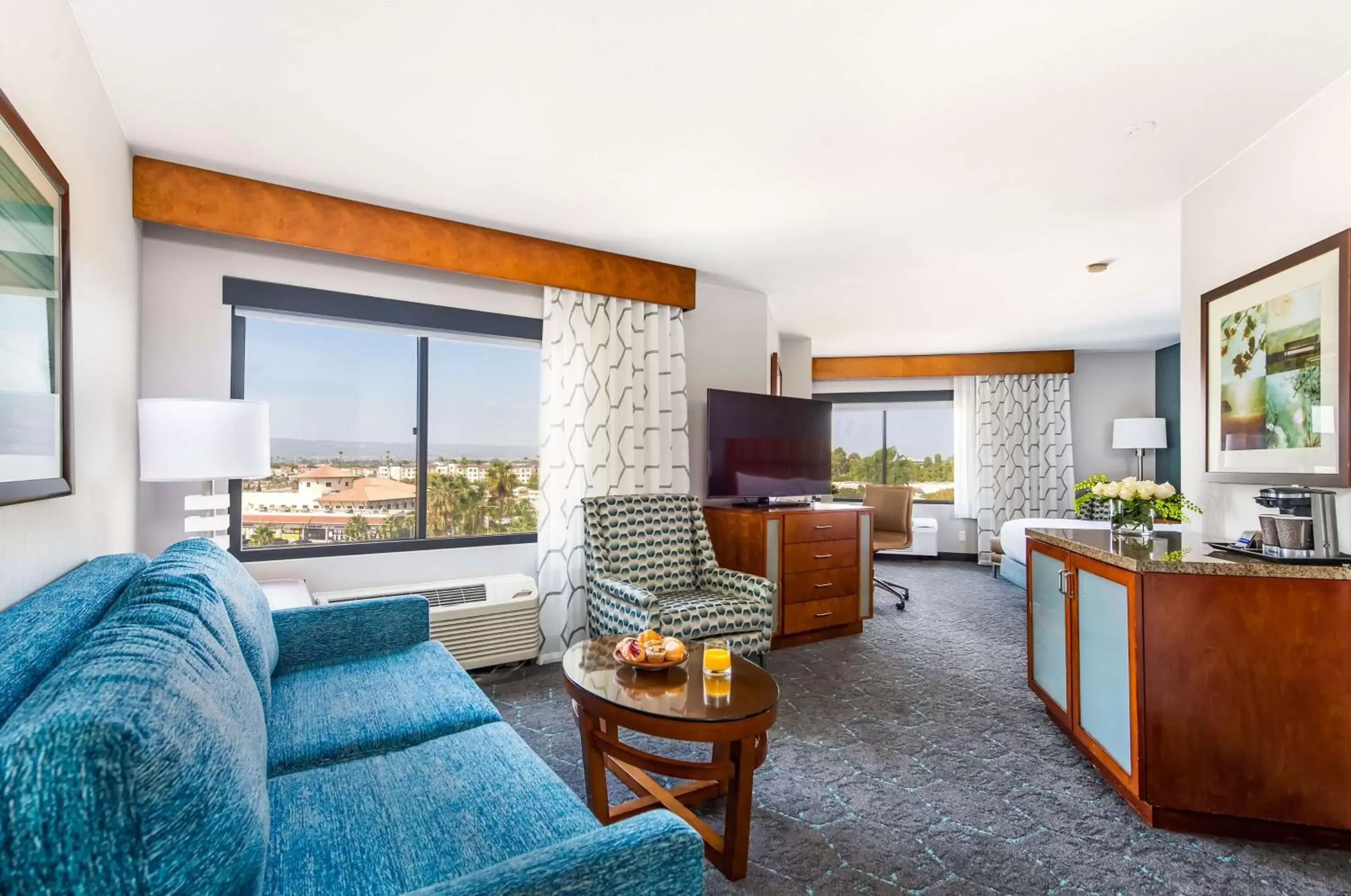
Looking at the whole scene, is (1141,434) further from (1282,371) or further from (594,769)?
(594,769)

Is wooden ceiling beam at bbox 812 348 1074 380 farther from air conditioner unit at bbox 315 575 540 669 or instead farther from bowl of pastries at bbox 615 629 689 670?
bowl of pastries at bbox 615 629 689 670

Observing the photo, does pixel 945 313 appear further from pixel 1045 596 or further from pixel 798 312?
pixel 1045 596

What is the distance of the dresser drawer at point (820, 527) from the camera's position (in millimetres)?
3963

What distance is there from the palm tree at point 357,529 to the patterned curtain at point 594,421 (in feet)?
3.06

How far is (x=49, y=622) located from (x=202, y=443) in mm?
1333

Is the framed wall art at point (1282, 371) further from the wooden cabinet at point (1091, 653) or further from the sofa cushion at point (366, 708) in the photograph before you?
the sofa cushion at point (366, 708)

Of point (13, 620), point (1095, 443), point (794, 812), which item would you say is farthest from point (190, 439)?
point (1095, 443)

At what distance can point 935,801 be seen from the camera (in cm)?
220

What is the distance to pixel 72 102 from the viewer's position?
1838mm

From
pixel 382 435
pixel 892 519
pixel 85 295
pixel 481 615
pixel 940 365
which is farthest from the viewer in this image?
pixel 940 365

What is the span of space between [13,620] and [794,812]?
6.74 feet

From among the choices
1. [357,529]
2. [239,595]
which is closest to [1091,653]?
[239,595]

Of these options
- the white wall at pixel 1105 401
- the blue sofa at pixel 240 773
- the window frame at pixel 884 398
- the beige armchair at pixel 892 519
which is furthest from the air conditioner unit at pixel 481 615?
the white wall at pixel 1105 401

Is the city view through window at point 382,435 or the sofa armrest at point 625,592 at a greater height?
the city view through window at point 382,435
